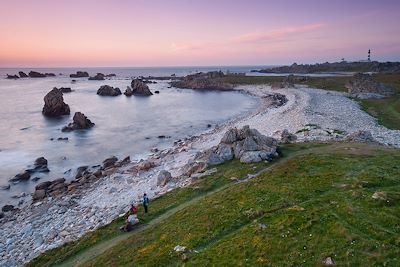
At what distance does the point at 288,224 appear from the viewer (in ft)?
80.9

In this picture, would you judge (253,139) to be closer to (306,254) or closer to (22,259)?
(306,254)

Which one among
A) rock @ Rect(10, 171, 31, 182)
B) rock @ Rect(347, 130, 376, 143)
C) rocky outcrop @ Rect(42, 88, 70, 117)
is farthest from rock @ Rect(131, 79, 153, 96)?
rock @ Rect(347, 130, 376, 143)

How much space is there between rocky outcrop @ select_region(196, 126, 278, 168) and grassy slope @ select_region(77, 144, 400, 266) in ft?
17.9

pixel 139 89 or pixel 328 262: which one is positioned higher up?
pixel 139 89

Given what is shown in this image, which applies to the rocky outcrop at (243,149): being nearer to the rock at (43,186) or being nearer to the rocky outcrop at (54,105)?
the rock at (43,186)

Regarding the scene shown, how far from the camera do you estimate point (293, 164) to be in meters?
36.8

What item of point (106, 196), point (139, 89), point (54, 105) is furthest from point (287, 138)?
point (139, 89)

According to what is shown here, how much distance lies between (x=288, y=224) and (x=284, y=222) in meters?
0.42

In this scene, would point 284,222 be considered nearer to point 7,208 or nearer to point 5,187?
point 7,208

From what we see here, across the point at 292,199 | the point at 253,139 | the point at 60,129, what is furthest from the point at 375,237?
the point at 60,129

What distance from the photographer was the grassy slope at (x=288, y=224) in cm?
2144

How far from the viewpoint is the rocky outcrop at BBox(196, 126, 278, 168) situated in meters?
40.4

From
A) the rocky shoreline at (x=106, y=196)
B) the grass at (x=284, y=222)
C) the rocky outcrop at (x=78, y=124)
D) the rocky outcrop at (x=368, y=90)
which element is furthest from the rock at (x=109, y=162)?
the rocky outcrop at (x=368, y=90)

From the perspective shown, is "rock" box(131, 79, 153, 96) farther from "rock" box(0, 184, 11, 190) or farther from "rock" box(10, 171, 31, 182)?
"rock" box(0, 184, 11, 190)
